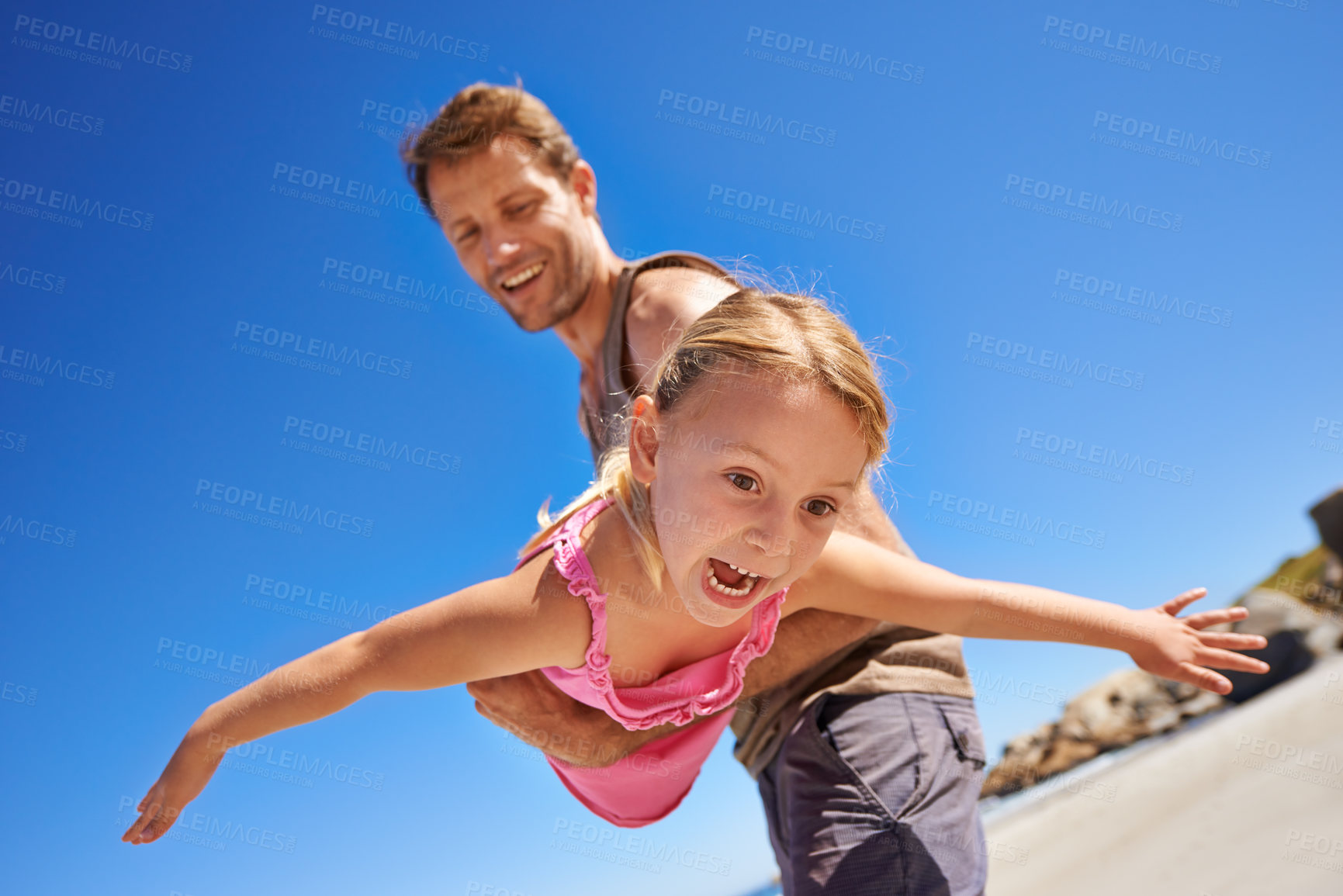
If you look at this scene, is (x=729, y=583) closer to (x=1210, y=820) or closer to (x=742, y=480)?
(x=742, y=480)

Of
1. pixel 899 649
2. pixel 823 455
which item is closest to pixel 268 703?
pixel 823 455

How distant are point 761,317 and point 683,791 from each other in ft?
5.11

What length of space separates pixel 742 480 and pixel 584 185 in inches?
103

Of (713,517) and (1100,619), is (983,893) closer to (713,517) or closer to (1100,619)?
(1100,619)

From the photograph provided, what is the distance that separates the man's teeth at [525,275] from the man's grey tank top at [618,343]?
0.44 m

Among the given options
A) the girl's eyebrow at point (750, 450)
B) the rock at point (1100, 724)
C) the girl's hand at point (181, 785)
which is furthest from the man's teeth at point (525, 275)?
the rock at point (1100, 724)

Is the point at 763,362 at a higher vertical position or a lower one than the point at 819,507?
higher

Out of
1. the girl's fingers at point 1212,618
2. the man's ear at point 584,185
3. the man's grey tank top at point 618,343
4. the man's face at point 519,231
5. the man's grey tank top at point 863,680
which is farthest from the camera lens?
the man's ear at point 584,185

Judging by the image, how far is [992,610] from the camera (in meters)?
2.27

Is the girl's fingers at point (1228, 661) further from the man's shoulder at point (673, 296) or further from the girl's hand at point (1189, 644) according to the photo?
the man's shoulder at point (673, 296)

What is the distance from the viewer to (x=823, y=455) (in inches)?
72.4

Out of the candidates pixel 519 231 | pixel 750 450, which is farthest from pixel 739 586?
pixel 519 231

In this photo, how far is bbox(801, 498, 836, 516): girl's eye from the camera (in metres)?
1.90

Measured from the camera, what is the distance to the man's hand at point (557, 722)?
7.28ft
